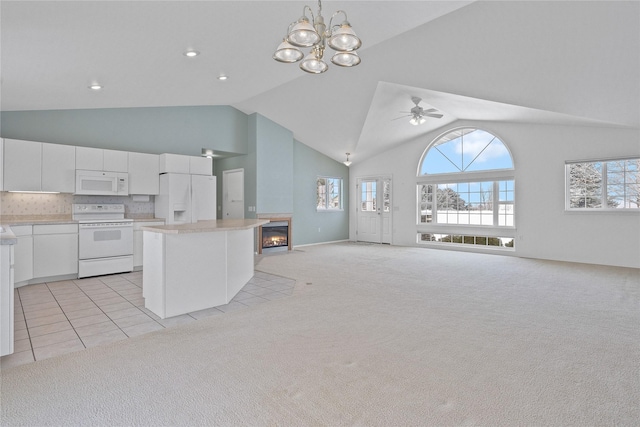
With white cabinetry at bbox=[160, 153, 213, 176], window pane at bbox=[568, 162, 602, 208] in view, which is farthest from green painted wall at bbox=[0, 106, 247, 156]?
window pane at bbox=[568, 162, 602, 208]

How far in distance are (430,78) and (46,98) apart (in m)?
5.85

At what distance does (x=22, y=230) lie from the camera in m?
4.45

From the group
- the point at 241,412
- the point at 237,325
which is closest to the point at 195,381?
→ the point at 241,412

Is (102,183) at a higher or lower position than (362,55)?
lower

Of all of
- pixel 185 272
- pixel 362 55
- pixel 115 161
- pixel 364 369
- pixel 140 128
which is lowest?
pixel 364 369

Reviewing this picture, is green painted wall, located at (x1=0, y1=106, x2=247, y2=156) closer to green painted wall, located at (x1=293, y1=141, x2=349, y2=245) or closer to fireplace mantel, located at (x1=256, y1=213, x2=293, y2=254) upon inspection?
fireplace mantel, located at (x1=256, y1=213, x2=293, y2=254)

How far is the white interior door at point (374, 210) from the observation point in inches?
377

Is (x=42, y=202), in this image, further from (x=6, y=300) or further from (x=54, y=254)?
(x=6, y=300)

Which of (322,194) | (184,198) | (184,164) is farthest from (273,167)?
(184,198)

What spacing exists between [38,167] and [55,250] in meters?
1.24

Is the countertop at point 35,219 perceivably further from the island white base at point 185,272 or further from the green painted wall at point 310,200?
the green painted wall at point 310,200

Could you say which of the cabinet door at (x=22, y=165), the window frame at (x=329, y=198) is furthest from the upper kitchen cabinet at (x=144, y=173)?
the window frame at (x=329, y=198)

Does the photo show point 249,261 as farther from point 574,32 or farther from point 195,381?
point 574,32

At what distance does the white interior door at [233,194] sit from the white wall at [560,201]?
5371 millimetres
